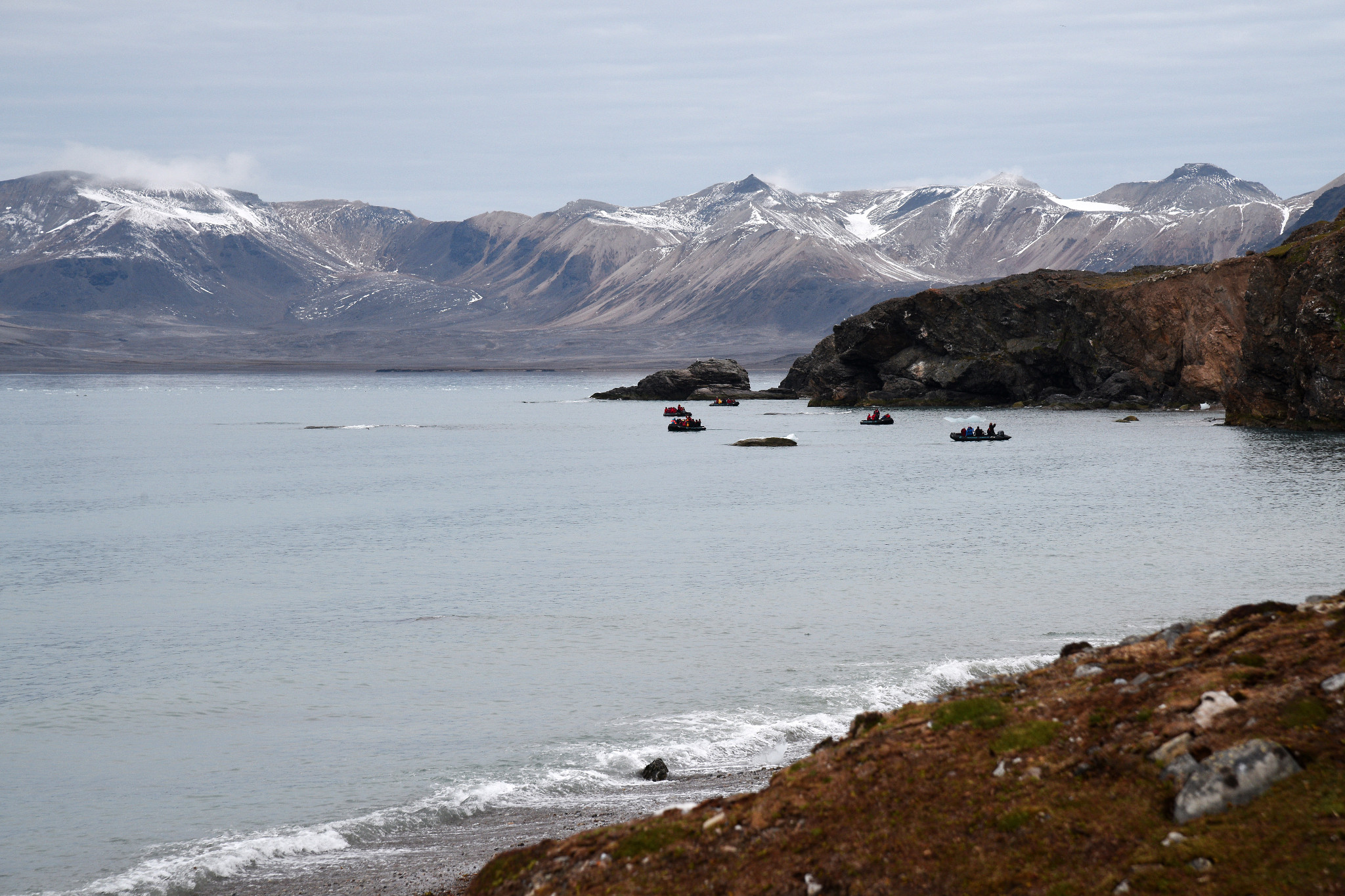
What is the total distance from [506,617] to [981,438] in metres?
84.1

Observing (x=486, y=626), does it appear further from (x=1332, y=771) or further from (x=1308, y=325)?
(x=1308, y=325)

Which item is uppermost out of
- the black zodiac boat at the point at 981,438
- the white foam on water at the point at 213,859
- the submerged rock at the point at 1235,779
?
the submerged rock at the point at 1235,779

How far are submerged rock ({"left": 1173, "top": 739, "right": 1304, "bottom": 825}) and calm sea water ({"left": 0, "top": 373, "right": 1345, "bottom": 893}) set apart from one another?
9.79 metres

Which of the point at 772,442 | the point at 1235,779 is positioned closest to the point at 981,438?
the point at 772,442

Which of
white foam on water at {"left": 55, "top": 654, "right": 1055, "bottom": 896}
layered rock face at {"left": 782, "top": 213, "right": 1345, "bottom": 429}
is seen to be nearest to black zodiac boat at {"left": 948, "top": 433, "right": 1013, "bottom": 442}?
layered rock face at {"left": 782, "top": 213, "right": 1345, "bottom": 429}

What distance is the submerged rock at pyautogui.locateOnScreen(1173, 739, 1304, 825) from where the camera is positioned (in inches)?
445

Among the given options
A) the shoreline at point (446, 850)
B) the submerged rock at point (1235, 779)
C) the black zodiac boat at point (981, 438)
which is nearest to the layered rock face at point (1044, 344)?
the black zodiac boat at point (981, 438)

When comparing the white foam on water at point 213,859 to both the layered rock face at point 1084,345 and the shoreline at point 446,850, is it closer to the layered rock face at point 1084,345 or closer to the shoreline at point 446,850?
the shoreline at point 446,850

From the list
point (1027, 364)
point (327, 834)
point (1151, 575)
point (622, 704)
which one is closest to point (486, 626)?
point (622, 704)

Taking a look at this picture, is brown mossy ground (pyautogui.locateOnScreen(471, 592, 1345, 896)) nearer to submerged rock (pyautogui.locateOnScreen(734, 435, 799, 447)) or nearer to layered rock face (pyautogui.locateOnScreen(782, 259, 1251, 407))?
submerged rock (pyautogui.locateOnScreen(734, 435, 799, 447))

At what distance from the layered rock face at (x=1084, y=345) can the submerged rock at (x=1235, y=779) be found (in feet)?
344

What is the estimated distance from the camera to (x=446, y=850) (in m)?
17.4

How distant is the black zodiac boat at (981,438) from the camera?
11069 centimetres

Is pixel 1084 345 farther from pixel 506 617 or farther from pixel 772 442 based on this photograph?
pixel 506 617
